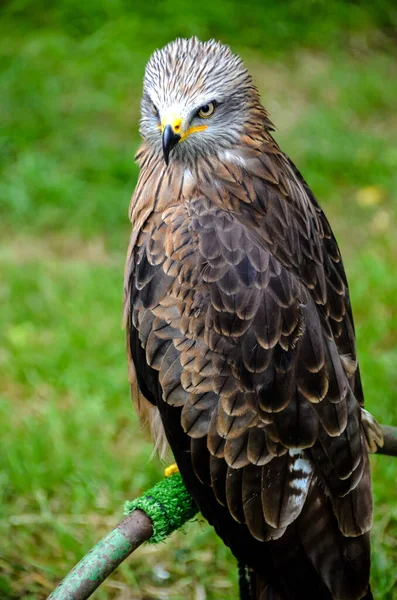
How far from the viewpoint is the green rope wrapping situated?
2.56m

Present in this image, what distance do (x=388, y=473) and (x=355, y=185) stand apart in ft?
10.3

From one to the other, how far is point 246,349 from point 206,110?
2.77 ft

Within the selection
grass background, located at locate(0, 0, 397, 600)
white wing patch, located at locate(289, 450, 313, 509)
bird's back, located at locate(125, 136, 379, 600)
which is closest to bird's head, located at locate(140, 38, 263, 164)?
bird's back, located at locate(125, 136, 379, 600)

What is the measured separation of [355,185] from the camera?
266 inches

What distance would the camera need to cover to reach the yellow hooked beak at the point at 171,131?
9.07 feet

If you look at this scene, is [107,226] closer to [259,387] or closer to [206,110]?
[206,110]

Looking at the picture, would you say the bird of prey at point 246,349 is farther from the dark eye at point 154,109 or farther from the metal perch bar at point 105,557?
the metal perch bar at point 105,557

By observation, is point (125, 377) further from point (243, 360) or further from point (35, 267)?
point (243, 360)

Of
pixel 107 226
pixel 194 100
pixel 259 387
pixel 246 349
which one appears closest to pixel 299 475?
pixel 259 387

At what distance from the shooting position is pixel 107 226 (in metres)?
6.40

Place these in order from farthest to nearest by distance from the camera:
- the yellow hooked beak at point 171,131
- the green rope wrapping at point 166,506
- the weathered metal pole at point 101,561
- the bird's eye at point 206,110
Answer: the bird's eye at point 206,110
the yellow hooked beak at point 171,131
the green rope wrapping at point 166,506
the weathered metal pole at point 101,561

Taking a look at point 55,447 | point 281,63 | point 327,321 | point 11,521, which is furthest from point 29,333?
point 281,63

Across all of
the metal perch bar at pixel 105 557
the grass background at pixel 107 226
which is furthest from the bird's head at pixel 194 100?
the grass background at pixel 107 226

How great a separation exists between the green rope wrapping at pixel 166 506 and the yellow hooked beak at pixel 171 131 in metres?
1.05
